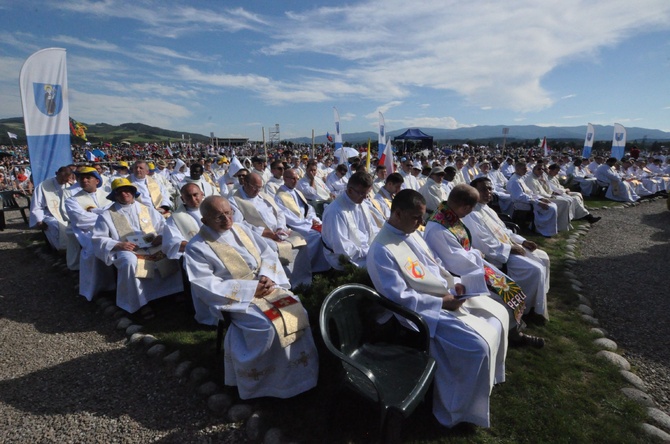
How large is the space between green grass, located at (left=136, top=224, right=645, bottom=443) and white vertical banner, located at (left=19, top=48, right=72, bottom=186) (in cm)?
615

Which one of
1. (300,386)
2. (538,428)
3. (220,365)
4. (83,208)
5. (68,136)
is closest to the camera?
(538,428)

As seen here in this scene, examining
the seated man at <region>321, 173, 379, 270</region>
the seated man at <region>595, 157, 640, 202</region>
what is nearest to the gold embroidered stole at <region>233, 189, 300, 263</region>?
the seated man at <region>321, 173, 379, 270</region>

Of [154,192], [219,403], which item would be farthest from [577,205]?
[154,192]

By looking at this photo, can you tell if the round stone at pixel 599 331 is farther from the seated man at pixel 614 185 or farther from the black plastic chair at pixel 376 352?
the seated man at pixel 614 185

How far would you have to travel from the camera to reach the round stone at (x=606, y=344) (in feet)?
13.8

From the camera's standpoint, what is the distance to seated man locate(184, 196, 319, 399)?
3.22 metres

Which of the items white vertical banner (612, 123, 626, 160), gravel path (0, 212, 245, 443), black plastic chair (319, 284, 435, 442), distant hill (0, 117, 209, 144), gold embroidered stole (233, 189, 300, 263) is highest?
distant hill (0, 117, 209, 144)

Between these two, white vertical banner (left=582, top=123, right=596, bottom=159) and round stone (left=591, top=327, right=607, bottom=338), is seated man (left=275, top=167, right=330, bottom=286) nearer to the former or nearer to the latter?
round stone (left=591, top=327, right=607, bottom=338)

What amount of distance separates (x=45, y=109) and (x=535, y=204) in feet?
39.6

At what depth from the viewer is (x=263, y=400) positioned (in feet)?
11.0

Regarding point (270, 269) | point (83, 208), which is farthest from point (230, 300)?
point (83, 208)

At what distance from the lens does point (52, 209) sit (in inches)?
314

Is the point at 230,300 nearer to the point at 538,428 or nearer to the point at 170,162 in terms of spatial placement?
the point at 538,428

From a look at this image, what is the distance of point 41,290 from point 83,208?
165 cm
